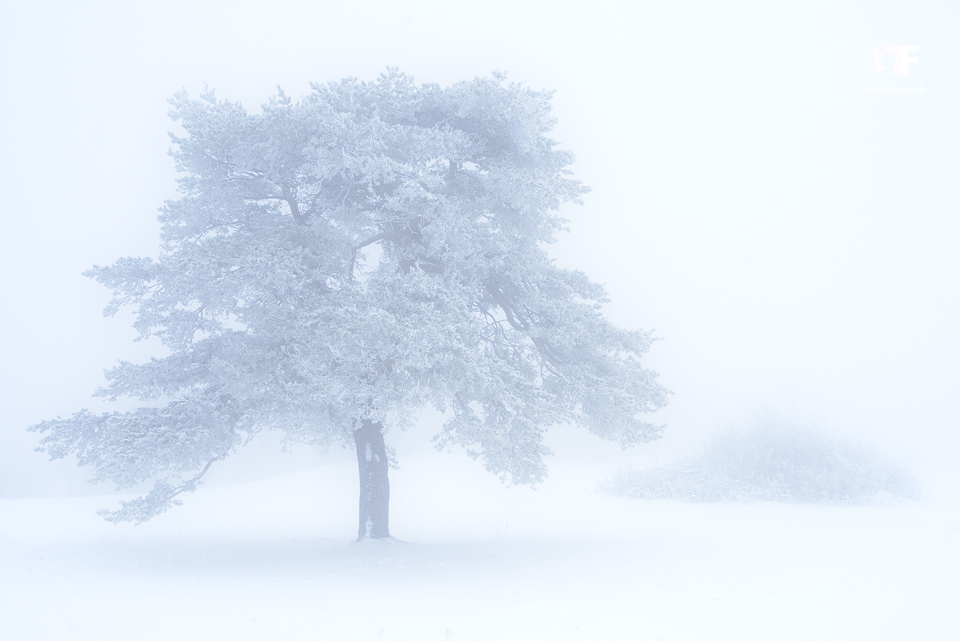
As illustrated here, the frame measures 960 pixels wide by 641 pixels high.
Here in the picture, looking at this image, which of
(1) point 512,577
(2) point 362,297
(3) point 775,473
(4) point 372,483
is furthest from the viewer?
(3) point 775,473

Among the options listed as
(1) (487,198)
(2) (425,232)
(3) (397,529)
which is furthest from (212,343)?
(3) (397,529)

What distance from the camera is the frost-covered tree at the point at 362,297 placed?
37.0ft

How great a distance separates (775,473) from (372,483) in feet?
45.3

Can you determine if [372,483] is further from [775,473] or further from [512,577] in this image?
[775,473]

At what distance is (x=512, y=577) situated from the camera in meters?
10.7

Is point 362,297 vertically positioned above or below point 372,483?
above

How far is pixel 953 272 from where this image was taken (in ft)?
383

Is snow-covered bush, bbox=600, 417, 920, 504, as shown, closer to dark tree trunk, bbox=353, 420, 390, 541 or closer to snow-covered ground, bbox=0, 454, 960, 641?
snow-covered ground, bbox=0, 454, 960, 641

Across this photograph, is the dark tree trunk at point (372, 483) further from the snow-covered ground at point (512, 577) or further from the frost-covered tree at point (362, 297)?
the snow-covered ground at point (512, 577)

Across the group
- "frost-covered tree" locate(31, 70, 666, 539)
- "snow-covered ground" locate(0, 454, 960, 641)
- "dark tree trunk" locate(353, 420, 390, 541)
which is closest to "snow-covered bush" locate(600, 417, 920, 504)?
"snow-covered ground" locate(0, 454, 960, 641)

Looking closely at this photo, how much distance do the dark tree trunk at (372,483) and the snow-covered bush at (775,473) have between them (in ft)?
39.1

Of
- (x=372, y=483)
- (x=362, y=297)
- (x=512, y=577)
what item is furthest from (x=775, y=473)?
(x=362, y=297)

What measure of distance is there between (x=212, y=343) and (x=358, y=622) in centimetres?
709

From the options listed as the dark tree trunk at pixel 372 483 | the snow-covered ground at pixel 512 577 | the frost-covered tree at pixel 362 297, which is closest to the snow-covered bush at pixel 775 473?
the snow-covered ground at pixel 512 577
